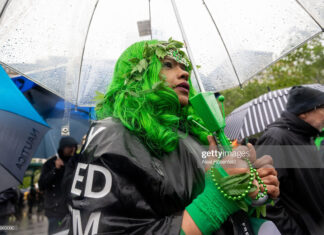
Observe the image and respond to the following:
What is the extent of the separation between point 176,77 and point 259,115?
2997 mm

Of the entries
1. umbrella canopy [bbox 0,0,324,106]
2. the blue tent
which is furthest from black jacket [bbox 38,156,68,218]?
umbrella canopy [bbox 0,0,324,106]

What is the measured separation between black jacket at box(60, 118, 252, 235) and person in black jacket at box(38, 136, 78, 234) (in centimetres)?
305

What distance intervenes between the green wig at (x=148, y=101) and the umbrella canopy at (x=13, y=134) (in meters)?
1.54

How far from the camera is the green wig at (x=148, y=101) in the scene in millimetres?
1332

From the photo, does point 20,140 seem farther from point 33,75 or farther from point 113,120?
point 113,120

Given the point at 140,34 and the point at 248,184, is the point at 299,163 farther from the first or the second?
the point at 140,34

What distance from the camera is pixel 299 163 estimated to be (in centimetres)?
247

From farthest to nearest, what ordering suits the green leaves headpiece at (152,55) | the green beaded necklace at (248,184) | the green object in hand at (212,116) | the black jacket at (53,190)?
the black jacket at (53,190) < the green leaves headpiece at (152,55) < the green object in hand at (212,116) < the green beaded necklace at (248,184)

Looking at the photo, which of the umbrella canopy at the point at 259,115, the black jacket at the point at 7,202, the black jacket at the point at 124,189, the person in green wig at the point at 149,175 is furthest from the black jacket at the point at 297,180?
the black jacket at the point at 7,202

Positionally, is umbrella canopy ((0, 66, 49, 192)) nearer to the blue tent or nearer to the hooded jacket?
the blue tent

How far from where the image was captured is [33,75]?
1843 millimetres

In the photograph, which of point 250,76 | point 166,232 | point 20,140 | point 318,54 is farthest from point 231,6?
point 318,54

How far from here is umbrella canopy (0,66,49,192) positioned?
2.65 meters

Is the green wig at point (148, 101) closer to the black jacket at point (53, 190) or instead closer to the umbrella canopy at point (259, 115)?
the umbrella canopy at point (259, 115)
